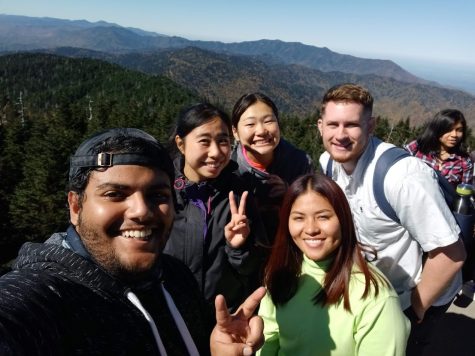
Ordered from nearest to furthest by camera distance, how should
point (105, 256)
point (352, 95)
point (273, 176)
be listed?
1. point (105, 256)
2. point (352, 95)
3. point (273, 176)

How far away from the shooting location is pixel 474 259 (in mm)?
3963

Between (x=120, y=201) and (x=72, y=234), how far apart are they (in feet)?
0.87

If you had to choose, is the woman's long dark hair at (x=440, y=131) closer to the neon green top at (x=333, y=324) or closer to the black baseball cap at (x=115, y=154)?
the neon green top at (x=333, y=324)

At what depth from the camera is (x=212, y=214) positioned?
122 inches

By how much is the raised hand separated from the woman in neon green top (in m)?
0.57

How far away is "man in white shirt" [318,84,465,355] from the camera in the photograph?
2.48 m

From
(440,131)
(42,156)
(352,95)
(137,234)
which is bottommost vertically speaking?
(42,156)

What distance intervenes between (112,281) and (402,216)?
2.05m

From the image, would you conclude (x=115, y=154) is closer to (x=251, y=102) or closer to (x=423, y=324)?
(x=251, y=102)

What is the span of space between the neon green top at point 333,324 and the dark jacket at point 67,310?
0.93m

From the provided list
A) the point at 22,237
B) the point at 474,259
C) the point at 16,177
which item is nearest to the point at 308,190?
the point at 474,259

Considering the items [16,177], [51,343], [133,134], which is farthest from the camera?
[16,177]

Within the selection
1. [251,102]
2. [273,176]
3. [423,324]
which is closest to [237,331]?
[423,324]

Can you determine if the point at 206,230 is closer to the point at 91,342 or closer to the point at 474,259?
the point at 91,342
